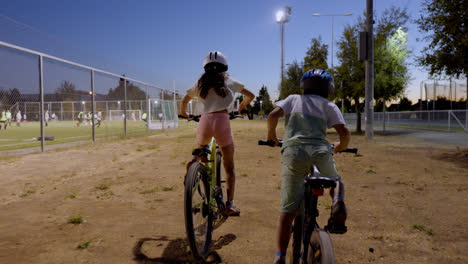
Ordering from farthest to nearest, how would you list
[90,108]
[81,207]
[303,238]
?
[90,108] < [81,207] < [303,238]

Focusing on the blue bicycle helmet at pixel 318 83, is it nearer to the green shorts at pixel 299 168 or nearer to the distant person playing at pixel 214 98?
the green shorts at pixel 299 168

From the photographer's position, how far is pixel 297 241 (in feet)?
7.37

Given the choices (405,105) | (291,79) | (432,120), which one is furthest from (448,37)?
(405,105)

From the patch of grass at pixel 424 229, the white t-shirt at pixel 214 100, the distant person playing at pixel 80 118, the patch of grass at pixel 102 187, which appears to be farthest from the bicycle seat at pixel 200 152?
the distant person playing at pixel 80 118

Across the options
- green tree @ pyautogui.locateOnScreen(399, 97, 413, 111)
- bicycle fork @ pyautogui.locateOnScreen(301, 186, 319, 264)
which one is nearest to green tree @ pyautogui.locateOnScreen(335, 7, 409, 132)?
bicycle fork @ pyautogui.locateOnScreen(301, 186, 319, 264)

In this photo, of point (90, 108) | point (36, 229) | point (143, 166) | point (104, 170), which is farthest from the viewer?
point (90, 108)

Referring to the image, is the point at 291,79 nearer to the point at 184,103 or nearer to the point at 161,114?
the point at 161,114

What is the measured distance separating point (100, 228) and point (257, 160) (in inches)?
244

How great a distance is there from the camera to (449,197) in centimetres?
Result: 541

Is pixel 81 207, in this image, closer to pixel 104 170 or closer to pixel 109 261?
pixel 109 261

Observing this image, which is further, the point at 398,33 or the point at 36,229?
the point at 398,33

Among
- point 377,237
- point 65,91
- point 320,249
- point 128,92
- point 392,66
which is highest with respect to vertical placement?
point 392,66

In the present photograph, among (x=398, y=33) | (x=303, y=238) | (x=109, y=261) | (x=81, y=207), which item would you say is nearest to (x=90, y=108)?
(x=81, y=207)

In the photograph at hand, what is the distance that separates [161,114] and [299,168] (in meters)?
23.1
